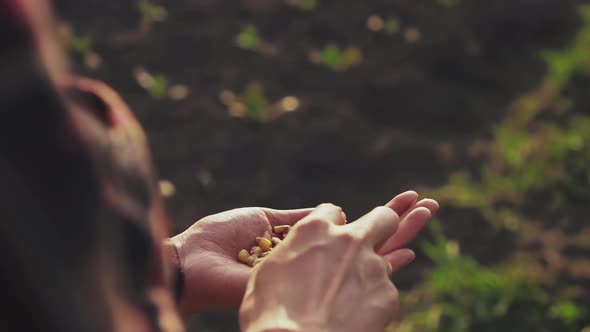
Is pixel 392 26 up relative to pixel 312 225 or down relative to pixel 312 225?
up

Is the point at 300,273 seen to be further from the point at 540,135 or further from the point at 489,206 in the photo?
the point at 540,135

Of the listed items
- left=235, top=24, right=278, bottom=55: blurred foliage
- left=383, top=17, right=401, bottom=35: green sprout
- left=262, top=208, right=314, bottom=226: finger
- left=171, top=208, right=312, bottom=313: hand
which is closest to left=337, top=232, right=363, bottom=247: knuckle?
left=171, top=208, right=312, bottom=313: hand

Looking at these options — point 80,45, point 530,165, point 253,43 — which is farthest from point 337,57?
point 80,45

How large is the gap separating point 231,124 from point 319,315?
7.72 feet

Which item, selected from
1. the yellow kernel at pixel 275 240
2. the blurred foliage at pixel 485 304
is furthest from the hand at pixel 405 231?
the blurred foliage at pixel 485 304

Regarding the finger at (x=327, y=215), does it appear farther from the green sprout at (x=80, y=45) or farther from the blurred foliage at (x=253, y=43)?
the green sprout at (x=80, y=45)

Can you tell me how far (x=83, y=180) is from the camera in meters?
0.69

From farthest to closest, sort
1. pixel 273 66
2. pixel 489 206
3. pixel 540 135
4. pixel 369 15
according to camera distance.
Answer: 1. pixel 369 15
2. pixel 273 66
3. pixel 540 135
4. pixel 489 206

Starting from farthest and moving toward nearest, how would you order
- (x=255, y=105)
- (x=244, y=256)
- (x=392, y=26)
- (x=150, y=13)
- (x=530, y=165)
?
(x=150, y=13), (x=392, y=26), (x=255, y=105), (x=530, y=165), (x=244, y=256)

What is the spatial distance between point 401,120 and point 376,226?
220 centimetres

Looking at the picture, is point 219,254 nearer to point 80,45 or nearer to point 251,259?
point 251,259

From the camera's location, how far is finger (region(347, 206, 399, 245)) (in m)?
1.23

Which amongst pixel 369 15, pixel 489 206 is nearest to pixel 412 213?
pixel 489 206

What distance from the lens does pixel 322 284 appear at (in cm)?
111
